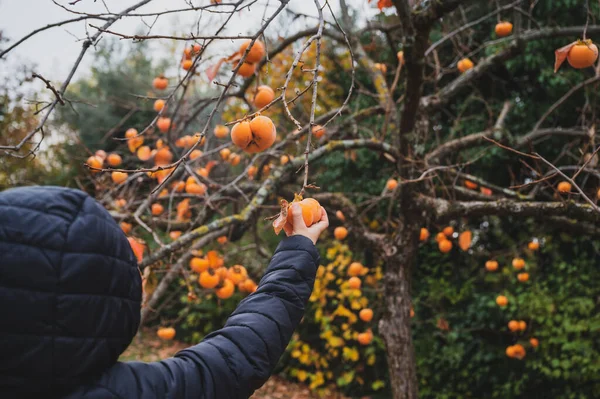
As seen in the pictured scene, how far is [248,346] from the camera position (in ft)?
2.95

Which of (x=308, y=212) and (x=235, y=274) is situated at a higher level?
(x=308, y=212)

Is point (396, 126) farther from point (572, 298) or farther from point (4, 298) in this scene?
point (4, 298)

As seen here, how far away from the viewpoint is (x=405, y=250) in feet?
10.5

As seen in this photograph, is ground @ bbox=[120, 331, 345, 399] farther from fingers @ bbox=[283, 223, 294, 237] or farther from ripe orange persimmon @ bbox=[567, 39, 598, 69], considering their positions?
fingers @ bbox=[283, 223, 294, 237]

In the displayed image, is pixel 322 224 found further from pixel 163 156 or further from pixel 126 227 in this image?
pixel 163 156

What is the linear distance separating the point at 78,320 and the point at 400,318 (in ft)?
8.84

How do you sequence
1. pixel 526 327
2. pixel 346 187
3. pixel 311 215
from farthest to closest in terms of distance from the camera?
pixel 346 187, pixel 526 327, pixel 311 215

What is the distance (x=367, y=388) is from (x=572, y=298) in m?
2.45

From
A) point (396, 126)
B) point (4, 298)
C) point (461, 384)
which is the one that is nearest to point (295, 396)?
point (461, 384)

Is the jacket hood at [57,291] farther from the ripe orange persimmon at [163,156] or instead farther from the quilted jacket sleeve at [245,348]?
the ripe orange persimmon at [163,156]

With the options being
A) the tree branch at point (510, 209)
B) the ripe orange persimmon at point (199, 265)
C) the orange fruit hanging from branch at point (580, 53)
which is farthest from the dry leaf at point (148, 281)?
the orange fruit hanging from branch at point (580, 53)

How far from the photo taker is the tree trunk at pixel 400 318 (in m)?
3.05

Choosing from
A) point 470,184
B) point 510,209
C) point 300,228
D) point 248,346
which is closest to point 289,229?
point 300,228

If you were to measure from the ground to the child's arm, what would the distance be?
490 cm
